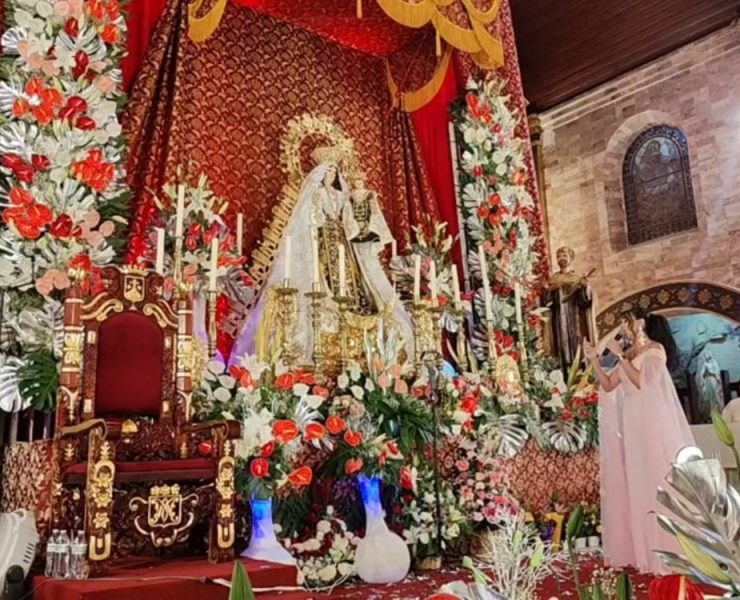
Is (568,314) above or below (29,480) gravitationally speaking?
above

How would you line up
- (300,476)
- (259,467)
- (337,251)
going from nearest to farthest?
1. (259,467)
2. (300,476)
3. (337,251)

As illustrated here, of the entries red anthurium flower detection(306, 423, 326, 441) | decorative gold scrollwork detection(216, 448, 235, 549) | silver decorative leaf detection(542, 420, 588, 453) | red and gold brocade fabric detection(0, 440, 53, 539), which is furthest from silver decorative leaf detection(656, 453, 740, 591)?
silver decorative leaf detection(542, 420, 588, 453)

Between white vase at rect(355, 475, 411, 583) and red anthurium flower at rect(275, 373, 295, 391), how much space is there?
75 cm

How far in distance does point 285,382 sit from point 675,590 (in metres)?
3.49

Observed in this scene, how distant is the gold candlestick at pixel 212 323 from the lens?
15.0ft

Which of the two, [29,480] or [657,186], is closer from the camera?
[29,480]

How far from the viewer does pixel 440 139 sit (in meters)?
7.30

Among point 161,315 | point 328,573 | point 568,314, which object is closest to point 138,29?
point 161,315

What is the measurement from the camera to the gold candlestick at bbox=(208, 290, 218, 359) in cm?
457

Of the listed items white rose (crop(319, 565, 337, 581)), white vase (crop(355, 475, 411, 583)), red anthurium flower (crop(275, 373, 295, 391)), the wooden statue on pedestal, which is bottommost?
white rose (crop(319, 565, 337, 581))

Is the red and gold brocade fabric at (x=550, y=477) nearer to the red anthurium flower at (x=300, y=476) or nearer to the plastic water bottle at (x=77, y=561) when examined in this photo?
the red anthurium flower at (x=300, y=476)

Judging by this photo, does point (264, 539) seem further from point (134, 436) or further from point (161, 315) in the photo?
point (161, 315)

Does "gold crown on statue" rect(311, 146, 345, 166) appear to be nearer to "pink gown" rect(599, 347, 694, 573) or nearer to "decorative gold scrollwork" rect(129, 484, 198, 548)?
"pink gown" rect(599, 347, 694, 573)

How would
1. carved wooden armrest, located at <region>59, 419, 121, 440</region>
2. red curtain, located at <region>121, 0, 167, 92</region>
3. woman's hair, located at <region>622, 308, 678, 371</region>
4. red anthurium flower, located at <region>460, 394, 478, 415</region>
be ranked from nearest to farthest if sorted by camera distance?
carved wooden armrest, located at <region>59, 419, 121, 440</region> < red anthurium flower, located at <region>460, 394, 478, 415</region> < red curtain, located at <region>121, 0, 167, 92</region> < woman's hair, located at <region>622, 308, 678, 371</region>
